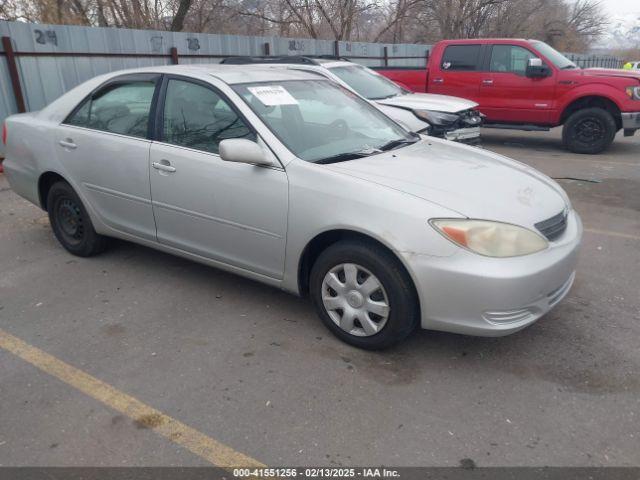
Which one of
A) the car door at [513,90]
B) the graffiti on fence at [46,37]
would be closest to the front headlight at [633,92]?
the car door at [513,90]

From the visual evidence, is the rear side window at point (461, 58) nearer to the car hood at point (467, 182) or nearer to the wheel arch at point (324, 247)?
the car hood at point (467, 182)

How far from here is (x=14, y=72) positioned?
8344 mm

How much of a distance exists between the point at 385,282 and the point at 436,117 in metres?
5.22

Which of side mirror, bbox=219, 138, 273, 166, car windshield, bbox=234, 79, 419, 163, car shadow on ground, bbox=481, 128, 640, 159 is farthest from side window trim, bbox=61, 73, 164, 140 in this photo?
car shadow on ground, bbox=481, 128, 640, 159

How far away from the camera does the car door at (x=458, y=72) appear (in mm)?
10359

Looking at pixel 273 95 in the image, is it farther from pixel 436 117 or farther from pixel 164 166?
pixel 436 117

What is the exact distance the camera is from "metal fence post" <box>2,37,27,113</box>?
322 inches

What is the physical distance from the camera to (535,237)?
9.80 ft

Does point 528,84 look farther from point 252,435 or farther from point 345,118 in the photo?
point 252,435

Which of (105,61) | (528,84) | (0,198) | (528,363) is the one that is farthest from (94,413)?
(528,84)

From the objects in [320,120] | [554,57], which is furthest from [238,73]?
[554,57]

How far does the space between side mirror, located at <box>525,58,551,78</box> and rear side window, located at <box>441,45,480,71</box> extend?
1.04 metres

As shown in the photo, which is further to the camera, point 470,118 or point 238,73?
point 470,118

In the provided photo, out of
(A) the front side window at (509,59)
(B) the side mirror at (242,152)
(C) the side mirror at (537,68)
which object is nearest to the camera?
(B) the side mirror at (242,152)
